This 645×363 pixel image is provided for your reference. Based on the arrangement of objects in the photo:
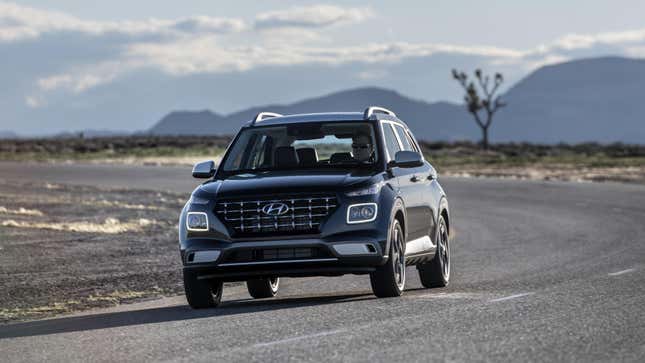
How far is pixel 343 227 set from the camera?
1170 centimetres

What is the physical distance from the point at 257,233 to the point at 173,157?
81.5 m

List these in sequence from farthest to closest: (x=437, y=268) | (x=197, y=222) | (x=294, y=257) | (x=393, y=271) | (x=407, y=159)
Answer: (x=437, y=268) → (x=407, y=159) → (x=393, y=271) → (x=197, y=222) → (x=294, y=257)

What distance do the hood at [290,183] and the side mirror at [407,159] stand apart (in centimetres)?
45

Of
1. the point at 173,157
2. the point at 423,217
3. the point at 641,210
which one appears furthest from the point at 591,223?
the point at 173,157

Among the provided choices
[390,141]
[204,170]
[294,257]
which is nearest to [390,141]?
[390,141]

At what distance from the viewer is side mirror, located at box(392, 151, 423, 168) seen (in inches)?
498

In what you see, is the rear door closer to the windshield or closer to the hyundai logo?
the windshield

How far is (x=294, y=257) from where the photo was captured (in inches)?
459

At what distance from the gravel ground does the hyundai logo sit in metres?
2.63

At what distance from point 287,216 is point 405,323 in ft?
6.67

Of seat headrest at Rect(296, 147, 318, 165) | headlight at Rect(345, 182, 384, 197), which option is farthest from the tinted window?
headlight at Rect(345, 182, 384, 197)

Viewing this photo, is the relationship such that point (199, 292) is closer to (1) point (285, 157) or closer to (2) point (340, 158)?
(1) point (285, 157)

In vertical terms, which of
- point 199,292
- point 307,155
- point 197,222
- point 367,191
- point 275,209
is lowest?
point 199,292

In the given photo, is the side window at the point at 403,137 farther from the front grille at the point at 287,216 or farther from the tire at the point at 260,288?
the front grille at the point at 287,216
